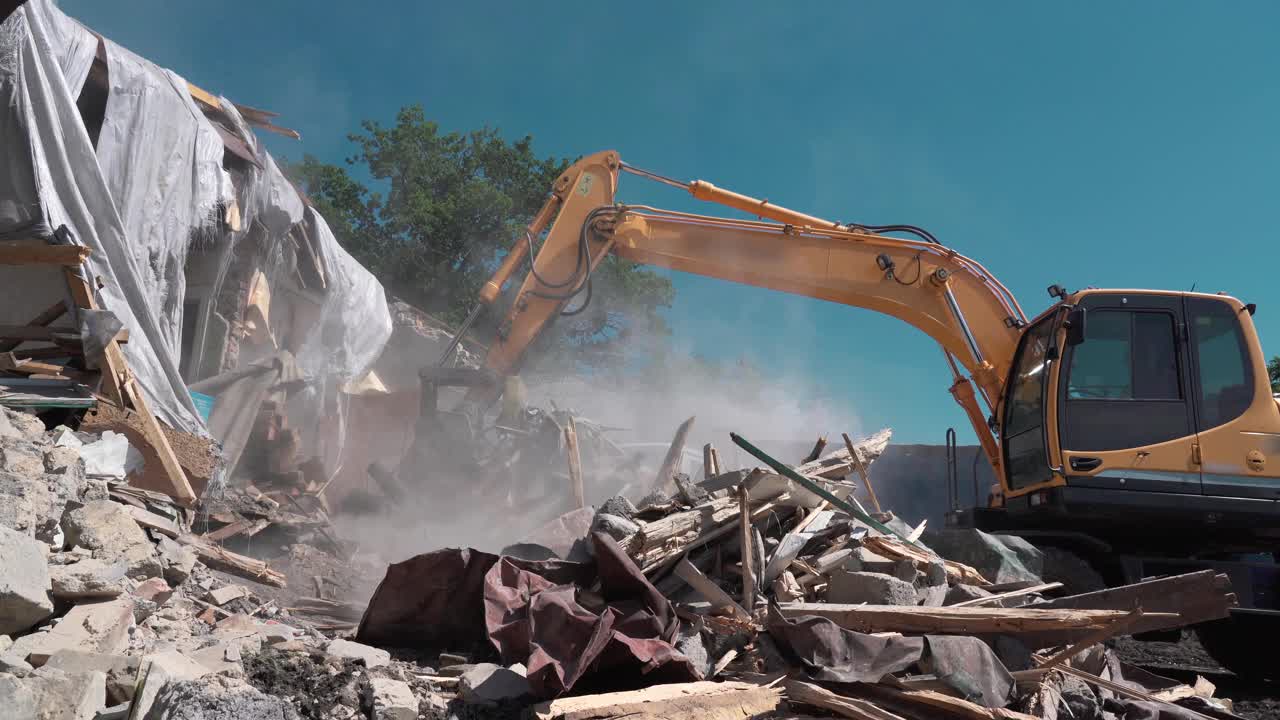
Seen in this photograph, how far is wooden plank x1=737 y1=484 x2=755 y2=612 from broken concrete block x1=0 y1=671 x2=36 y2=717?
3.26m

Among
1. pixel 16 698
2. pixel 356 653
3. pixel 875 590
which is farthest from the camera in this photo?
pixel 875 590

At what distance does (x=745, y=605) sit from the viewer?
4820 millimetres

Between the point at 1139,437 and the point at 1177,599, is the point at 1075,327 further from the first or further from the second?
the point at 1177,599

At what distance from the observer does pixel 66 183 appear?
677 centimetres

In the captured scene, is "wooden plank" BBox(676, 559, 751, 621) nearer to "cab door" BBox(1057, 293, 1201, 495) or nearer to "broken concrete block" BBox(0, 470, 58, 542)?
"broken concrete block" BBox(0, 470, 58, 542)

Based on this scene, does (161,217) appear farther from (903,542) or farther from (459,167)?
(459,167)

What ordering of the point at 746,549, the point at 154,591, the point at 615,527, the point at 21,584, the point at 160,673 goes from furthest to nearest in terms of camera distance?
the point at 615,527, the point at 746,549, the point at 154,591, the point at 21,584, the point at 160,673

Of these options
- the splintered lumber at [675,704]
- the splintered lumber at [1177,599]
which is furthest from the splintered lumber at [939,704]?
the splintered lumber at [1177,599]

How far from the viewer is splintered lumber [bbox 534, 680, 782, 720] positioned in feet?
11.4

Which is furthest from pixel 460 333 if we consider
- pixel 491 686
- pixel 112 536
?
pixel 491 686

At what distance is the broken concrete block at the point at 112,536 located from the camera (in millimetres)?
4324

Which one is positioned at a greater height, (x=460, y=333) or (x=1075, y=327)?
(x=460, y=333)

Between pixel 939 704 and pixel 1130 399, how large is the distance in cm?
390

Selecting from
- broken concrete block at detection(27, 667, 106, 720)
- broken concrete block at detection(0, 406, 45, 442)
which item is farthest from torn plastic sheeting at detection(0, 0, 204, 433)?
broken concrete block at detection(27, 667, 106, 720)
